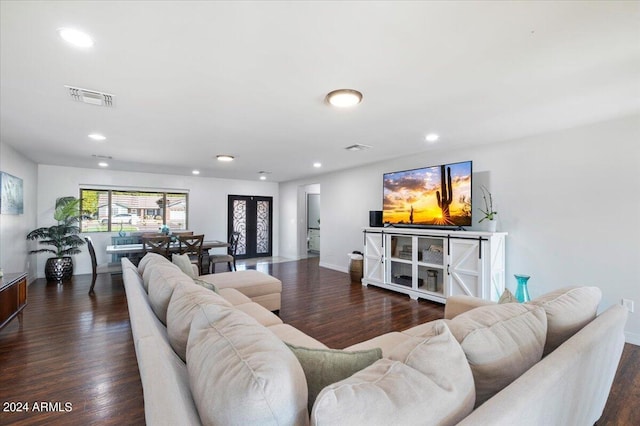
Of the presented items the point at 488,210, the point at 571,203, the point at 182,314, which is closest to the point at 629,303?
the point at 571,203

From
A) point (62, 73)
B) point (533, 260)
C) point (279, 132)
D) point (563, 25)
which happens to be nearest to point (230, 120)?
point (279, 132)

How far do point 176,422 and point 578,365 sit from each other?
1.38 metres

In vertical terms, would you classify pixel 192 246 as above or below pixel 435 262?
above

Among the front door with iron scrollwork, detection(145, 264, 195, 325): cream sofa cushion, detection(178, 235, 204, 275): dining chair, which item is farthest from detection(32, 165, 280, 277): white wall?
detection(145, 264, 195, 325): cream sofa cushion

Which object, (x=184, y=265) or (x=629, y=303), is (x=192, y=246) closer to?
(x=184, y=265)

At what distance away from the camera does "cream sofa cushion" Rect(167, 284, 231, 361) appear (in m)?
1.18

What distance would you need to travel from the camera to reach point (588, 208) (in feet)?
10.4

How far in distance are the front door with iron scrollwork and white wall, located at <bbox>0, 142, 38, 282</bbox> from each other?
3939 mm

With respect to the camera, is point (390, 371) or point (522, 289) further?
point (522, 289)

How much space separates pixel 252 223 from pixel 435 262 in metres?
5.70

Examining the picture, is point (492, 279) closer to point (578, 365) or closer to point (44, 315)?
point (578, 365)

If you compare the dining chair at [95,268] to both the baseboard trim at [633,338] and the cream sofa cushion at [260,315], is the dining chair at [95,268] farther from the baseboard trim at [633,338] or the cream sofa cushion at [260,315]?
the baseboard trim at [633,338]

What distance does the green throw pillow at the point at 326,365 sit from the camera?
926 millimetres

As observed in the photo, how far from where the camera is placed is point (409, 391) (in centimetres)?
71
